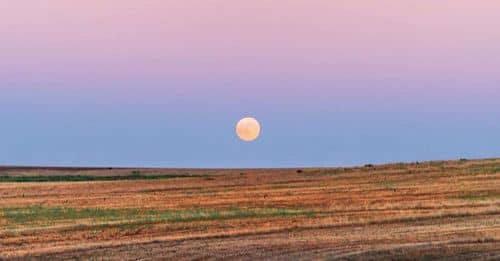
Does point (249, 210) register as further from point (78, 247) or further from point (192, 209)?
point (78, 247)

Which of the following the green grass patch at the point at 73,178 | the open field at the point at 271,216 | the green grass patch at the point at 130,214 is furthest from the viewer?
the green grass patch at the point at 73,178

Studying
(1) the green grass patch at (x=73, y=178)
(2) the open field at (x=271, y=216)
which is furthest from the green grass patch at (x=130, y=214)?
(1) the green grass patch at (x=73, y=178)

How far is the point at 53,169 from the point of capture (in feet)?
301

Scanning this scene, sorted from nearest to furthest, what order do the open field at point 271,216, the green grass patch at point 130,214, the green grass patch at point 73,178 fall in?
the open field at point 271,216, the green grass patch at point 130,214, the green grass patch at point 73,178

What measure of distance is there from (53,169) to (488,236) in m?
68.2

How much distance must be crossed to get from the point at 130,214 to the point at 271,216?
687 cm

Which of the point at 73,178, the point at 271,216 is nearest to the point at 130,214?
the point at 271,216

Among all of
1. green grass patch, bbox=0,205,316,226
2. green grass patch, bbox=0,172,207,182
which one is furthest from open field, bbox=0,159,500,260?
green grass patch, bbox=0,172,207,182

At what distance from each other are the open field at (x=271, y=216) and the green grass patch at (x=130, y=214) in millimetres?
55

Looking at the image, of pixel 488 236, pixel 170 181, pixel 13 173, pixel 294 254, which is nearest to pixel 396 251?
pixel 294 254

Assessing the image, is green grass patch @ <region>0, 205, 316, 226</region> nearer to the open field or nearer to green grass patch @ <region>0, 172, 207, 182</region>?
the open field

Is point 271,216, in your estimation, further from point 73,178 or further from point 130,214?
point 73,178

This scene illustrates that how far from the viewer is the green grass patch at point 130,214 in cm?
3905

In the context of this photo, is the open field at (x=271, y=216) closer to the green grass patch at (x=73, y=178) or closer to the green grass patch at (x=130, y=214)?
the green grass patch at (x=130, y=214)
